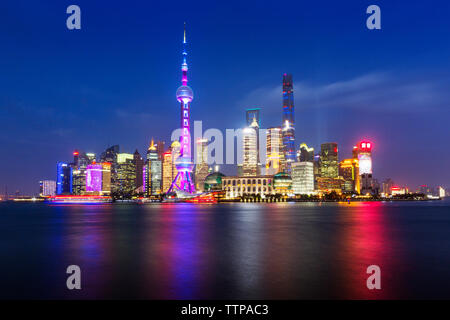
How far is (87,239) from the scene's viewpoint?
45.1m

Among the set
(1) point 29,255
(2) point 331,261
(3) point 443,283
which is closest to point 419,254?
(2) point 331,261

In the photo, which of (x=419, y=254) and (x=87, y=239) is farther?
(x=87, y=239)

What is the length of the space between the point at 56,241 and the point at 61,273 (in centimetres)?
2107

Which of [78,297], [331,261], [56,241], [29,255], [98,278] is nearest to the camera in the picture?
[78,297]

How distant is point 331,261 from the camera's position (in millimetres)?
28953
